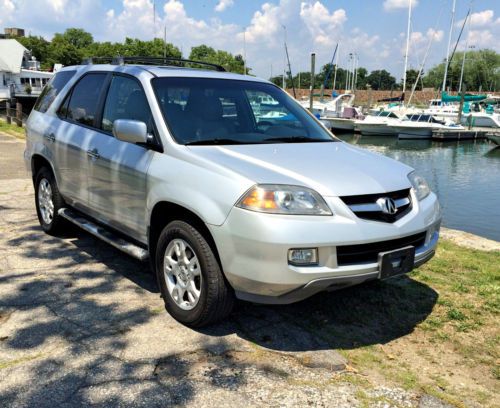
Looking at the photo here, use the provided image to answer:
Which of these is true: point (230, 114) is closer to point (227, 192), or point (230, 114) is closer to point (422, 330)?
point (227, 192)

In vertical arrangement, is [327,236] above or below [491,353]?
above

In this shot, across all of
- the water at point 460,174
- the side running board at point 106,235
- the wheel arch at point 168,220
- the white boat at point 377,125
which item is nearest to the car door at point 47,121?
the side running board at point 106,235

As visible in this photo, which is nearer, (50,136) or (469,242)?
(50,136)

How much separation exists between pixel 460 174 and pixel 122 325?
20.8 meters

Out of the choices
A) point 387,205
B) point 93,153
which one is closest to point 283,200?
point 387,205

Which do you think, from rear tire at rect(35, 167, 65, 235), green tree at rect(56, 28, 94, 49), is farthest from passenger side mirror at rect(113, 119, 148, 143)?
green tree at rect(56, 28, 94, 49)

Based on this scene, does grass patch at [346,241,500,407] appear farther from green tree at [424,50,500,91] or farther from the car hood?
green tree at [424,50,500,91]

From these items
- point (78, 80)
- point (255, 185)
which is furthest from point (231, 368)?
point (78, 80)

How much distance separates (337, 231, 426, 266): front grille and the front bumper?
0.04 meters

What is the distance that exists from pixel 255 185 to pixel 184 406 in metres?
1.34

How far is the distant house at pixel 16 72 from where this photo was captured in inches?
2459

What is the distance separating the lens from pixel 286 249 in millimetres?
3018

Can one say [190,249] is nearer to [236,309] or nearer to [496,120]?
[236,309]

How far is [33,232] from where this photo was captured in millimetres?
5812
